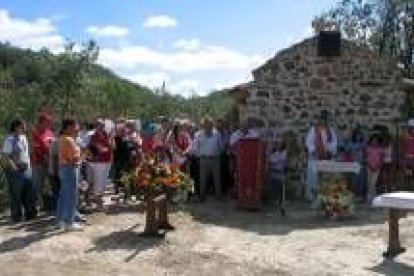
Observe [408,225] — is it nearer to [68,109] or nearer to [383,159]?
[383,159]

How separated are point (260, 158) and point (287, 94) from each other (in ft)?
6.19

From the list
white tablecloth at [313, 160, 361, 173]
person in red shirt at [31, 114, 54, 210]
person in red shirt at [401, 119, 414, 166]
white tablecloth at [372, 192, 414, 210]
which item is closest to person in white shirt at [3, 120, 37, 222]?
person in red shirt at [31, 114, 54, 210]

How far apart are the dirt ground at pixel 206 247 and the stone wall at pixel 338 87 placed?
2985 millimetres

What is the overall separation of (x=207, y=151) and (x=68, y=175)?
419cm

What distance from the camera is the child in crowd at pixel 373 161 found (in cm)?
1591

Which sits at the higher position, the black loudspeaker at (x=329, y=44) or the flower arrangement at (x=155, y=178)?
the black loudspeaker at (x=329, y=44)

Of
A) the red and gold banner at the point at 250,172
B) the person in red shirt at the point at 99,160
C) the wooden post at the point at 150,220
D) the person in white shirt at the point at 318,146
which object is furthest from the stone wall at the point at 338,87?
the wooden post at the point at 150,220

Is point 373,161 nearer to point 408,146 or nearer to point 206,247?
point 408,146

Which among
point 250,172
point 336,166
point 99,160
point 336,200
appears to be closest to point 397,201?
point 336,200

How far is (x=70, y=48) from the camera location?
31.5 m

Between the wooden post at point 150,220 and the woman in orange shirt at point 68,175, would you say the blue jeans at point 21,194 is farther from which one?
the wooden post at point 150,220

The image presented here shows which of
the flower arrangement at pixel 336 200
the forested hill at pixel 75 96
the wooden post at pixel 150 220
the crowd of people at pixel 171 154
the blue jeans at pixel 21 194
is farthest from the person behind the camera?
the forested hill at pixel 75 96

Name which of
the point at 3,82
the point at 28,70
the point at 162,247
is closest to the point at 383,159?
the point at 162,247

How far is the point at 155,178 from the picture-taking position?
488 inches
